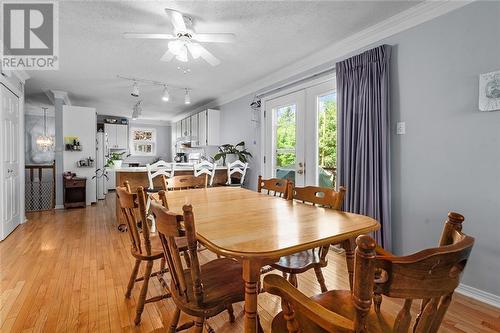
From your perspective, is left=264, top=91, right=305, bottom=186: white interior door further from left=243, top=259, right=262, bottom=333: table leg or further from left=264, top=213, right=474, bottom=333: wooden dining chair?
left=264, top=213, right=474, bottom=333: wooden dining chair

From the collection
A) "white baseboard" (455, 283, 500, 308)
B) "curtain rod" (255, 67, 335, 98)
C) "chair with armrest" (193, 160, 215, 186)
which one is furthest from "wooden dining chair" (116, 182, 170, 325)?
"curtain rod" (255, 67, 335, 98)

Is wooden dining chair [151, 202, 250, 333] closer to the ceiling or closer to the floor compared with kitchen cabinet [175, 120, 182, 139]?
closer to the floor

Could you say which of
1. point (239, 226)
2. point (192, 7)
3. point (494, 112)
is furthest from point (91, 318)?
point (494, 112)

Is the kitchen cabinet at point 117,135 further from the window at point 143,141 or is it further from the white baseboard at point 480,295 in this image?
the white baseboard at point 480,295

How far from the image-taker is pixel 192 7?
2.19 m

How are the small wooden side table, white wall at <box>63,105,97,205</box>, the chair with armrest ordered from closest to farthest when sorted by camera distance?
1. the chair with armrest
2. the small wooden side table
3. white wall at <box>63,105,97,205</box>

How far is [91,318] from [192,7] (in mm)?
2529

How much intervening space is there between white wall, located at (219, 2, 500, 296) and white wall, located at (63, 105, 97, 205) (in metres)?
5.76

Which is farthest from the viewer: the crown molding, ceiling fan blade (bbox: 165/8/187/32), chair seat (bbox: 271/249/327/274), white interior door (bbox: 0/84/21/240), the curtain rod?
white interior door (bbox: 0/84/21/240)

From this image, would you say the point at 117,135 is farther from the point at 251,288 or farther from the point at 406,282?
the point at 406,282

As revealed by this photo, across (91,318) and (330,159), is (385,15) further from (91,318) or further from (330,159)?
(91,318)

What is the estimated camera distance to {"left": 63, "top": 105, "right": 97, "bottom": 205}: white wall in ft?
17.7

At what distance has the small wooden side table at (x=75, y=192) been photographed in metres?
5.23

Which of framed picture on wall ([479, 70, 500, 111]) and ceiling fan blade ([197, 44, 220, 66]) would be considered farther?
ceiling fan blade ([197, 44, 220, 66])
